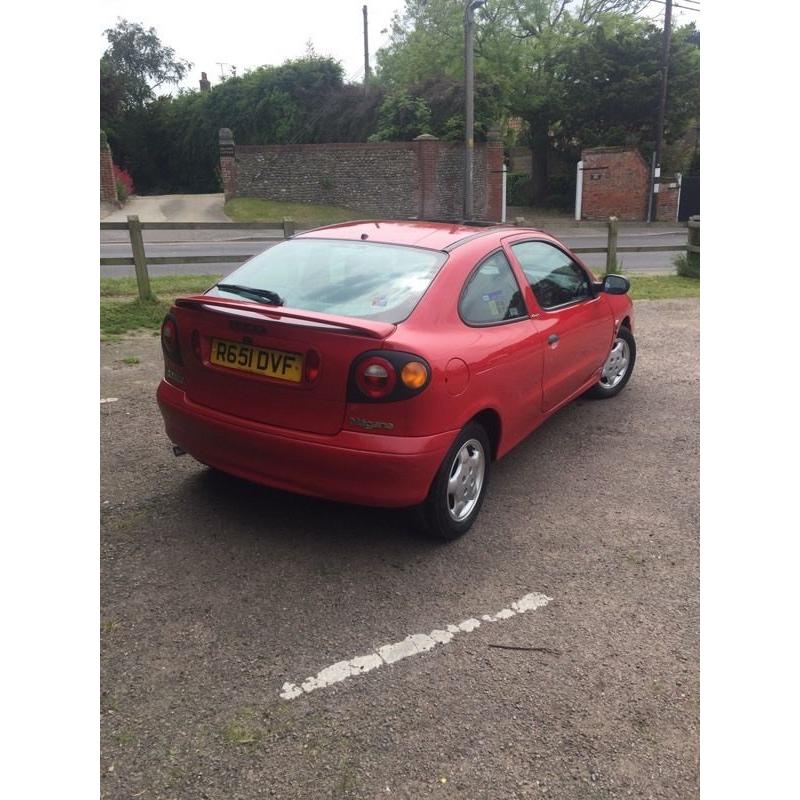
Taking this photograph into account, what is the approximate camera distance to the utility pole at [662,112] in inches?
1088

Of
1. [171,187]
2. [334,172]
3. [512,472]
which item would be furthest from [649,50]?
[512,472]

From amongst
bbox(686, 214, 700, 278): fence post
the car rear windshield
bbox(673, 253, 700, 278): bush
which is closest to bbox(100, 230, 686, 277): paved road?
bbox(673, 253, 700, 278): bush

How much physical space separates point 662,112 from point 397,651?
1189 inches

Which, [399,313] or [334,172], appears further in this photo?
[334,172]

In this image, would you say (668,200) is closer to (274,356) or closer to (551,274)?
(551,274)

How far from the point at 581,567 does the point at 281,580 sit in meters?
1.39

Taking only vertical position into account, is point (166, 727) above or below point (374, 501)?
below

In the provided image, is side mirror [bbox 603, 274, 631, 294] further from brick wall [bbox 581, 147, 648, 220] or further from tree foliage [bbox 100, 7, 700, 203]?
brick wall [bbox 581, 147, 648, 220]

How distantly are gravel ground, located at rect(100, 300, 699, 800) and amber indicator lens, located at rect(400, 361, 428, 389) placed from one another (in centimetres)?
87

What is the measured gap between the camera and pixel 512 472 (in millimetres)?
4402

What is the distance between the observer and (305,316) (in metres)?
3.14

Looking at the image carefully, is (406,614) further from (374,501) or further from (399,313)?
(399,313)

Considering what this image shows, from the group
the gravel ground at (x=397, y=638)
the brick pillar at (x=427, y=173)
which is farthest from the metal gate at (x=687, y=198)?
the gravel ground at (x=397, y=638)

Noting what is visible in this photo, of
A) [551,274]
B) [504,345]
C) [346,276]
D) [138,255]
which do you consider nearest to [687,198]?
[138,255]
